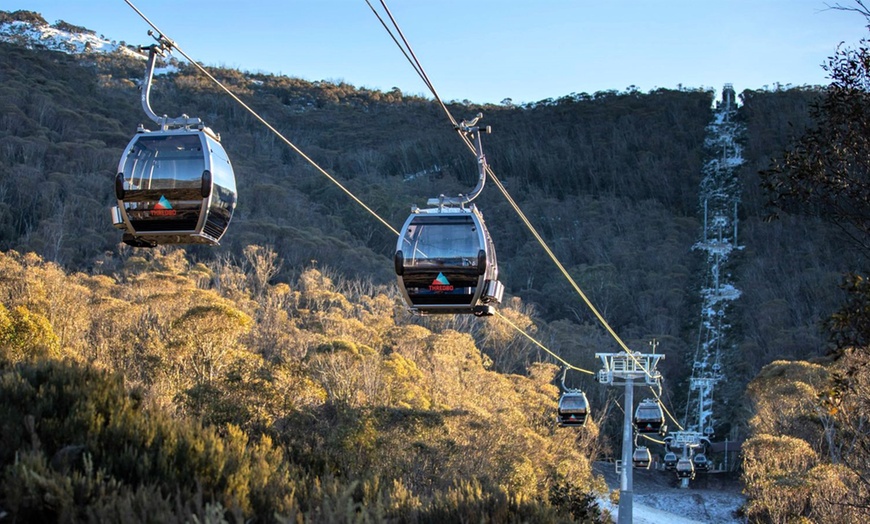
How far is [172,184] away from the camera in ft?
33.7

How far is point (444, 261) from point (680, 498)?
38863mm

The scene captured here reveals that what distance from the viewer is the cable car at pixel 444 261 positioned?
11570 mm

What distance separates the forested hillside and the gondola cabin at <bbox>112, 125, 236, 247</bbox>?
2202 millimetres

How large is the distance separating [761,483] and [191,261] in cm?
3776

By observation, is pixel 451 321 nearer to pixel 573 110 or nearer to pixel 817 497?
pixel 817 497

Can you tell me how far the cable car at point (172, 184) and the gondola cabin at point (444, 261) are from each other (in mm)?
2267

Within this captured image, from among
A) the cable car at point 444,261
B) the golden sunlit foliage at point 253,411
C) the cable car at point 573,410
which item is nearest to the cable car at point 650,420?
the golden sunlit foliage at point 253,411

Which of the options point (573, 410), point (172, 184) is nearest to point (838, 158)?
point (172, 184)

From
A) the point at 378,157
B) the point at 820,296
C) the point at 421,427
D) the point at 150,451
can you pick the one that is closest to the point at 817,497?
the point at 421,427

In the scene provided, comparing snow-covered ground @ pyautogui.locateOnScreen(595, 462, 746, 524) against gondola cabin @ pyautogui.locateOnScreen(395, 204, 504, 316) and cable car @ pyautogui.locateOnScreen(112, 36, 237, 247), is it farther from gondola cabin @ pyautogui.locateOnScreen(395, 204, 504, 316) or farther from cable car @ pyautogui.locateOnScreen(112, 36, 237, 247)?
cable car @ pyautogui.locateOnScreen(112, 36, 237, 247)

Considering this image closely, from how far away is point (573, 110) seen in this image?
14900cm

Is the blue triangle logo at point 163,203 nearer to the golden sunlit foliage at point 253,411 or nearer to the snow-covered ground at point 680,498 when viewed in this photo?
the golden sunlit foliage at point 253,411

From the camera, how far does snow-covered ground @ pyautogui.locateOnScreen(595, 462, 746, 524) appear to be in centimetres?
4125

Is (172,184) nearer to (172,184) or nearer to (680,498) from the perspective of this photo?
(172,184)
